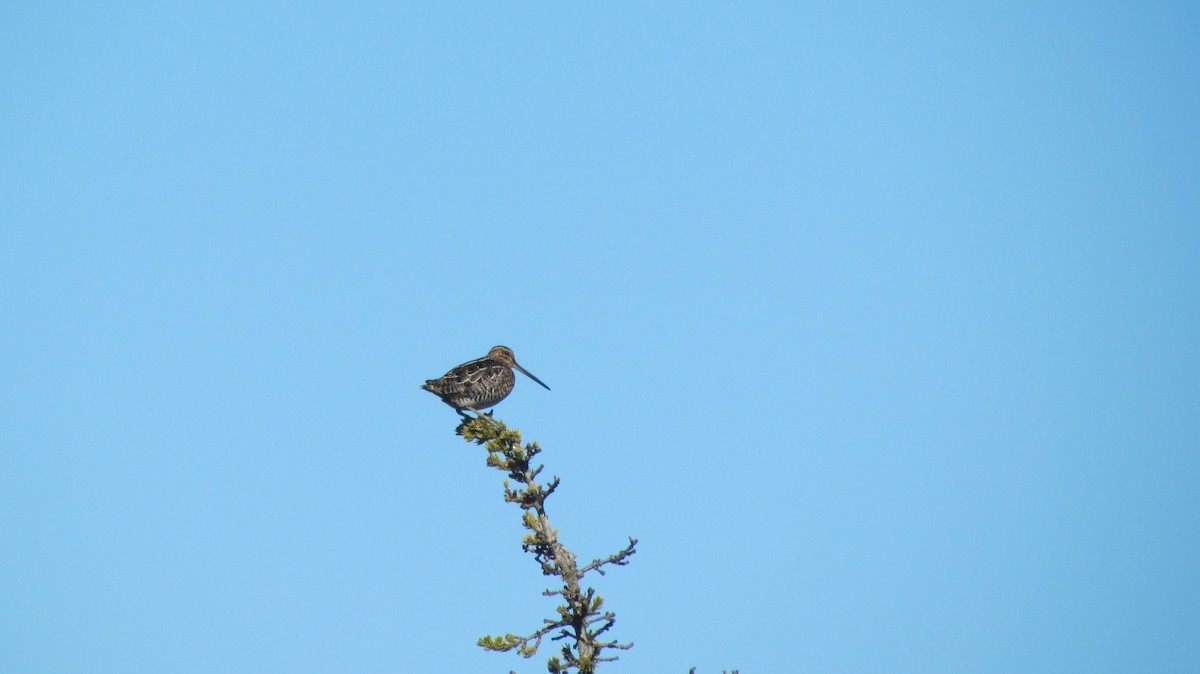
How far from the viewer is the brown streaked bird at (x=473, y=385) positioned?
25641mm

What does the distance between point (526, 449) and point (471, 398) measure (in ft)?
25.9

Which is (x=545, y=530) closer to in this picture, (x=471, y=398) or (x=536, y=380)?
(x=471, y=398)

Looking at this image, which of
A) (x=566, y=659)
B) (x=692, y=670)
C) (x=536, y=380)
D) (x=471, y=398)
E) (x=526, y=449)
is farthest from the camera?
(x=536, y=380)

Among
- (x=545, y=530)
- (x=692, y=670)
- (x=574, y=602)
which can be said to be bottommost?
(x=692, y=670)

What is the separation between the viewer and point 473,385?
25906 mm

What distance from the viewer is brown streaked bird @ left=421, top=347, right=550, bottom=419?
25.6m

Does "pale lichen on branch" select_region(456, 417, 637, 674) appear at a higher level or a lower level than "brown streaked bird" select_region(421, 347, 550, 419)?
lower

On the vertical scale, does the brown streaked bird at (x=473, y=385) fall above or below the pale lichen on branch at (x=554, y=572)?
above

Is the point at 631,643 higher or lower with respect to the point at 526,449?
lower

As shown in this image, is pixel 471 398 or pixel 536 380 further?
pixel 536 380

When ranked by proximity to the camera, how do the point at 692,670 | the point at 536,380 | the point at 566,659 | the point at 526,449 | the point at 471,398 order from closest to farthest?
the point at 692,670 < the point at 566,659 < the point at 526,449 < the point at 471,398 < the point at 536,380

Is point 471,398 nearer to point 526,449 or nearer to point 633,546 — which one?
point 526,449

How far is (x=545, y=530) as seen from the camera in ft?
56.6

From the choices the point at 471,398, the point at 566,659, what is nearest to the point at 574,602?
the point at 566,659
